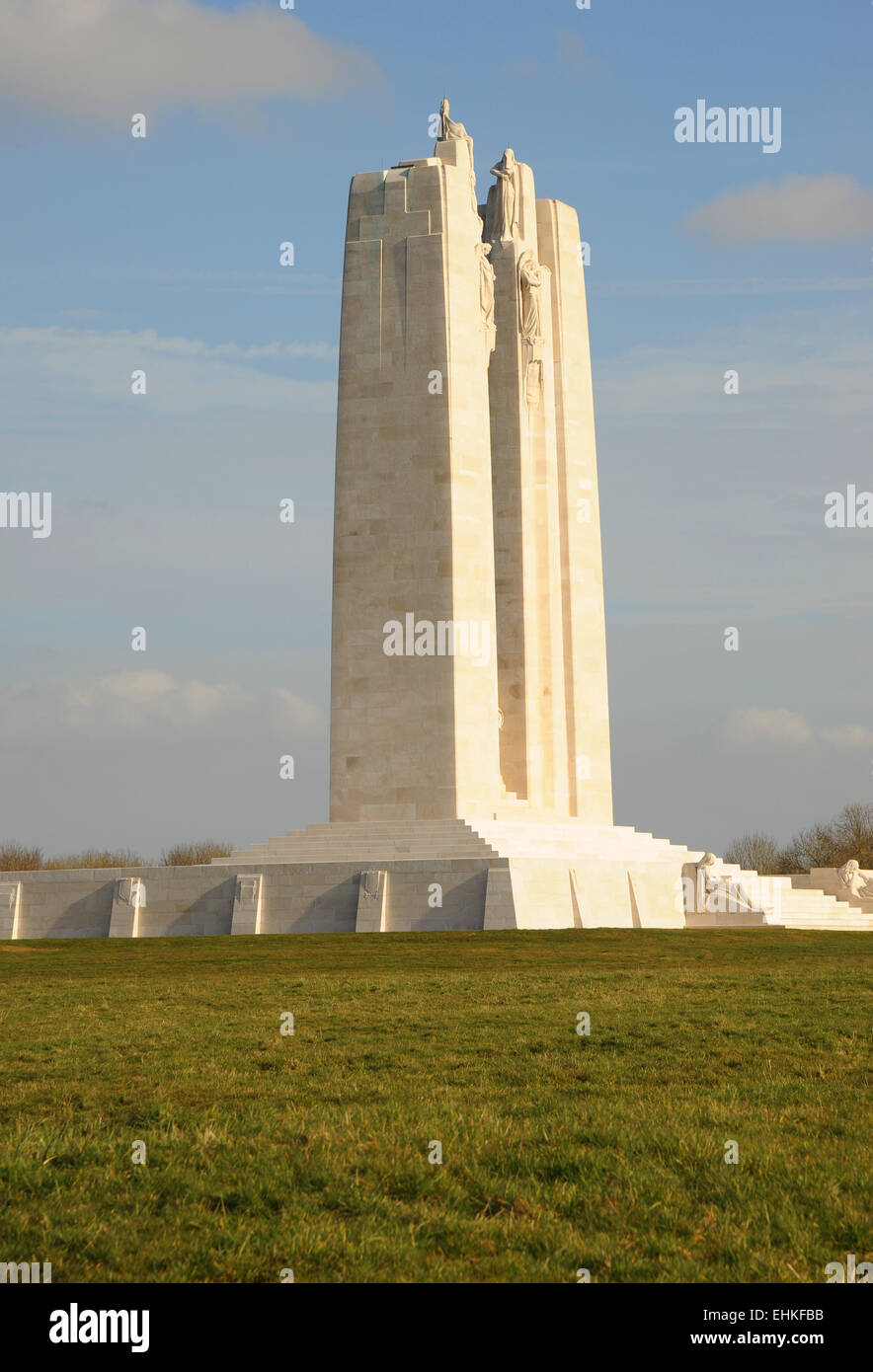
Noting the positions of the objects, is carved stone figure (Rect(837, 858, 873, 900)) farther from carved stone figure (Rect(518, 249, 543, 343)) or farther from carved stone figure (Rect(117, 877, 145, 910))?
carved stone figure (Rect(117, 877, 145, 910))

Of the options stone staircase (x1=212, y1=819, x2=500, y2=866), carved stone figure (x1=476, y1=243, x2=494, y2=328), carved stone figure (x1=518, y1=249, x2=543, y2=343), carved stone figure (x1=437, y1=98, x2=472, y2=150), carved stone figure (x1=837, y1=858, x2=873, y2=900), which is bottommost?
carved stone figure (x1=837, y1=858, x2=873, y2=900)

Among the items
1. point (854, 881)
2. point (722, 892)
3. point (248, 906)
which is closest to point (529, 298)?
point (722, 892)

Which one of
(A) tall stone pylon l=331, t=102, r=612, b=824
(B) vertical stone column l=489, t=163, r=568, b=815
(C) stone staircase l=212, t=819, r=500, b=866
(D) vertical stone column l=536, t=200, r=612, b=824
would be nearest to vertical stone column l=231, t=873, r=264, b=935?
(C) stone staircase l=212, t=819, r=500, b=866

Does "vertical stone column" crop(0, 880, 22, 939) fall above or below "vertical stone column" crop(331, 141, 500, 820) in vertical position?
below

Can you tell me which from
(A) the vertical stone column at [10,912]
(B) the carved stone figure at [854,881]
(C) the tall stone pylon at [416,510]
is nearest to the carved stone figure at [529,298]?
(C) the tall stone pylon at [416,510]

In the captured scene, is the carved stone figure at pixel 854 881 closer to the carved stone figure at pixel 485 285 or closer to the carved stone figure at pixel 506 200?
the carved stone figure at pixel 485 285
